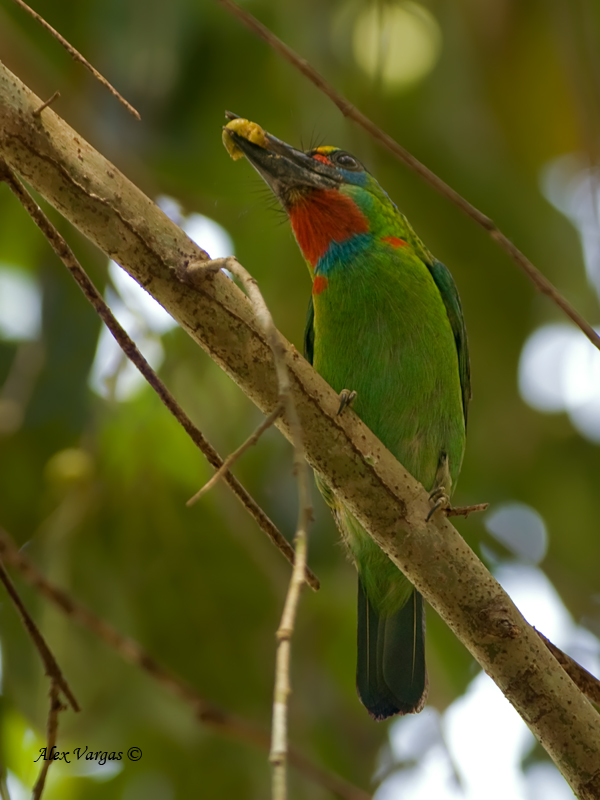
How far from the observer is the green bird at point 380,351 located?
3230 mm

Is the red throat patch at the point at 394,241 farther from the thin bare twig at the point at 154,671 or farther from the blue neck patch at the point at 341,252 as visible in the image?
the thin bare twig at the point at 154,671

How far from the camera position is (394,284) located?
3348mm

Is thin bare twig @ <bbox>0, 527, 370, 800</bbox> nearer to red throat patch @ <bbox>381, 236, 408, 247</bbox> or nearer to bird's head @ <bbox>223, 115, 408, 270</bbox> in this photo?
bird's head @ <bbox>223, 115, 408, 270</bbox>

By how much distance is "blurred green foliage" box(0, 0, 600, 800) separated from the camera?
3.45 m

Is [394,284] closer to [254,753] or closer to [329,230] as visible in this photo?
[329,230]

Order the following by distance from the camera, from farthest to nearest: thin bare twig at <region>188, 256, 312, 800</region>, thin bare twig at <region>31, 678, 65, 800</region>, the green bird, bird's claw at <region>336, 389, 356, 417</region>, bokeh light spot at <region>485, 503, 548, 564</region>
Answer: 1. bokeh light spot at <region>485, 503, 548, 564</region>
2. the green bird
3. bird's claw at <region>336, 389, 356, 417</region>
4. thin bare twig at <region>31, 678, 65, 800</region>
5. thin bare twig at <region>188, 256, 312, 800</region>

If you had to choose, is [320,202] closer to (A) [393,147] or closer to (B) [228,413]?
(B) [228,413]

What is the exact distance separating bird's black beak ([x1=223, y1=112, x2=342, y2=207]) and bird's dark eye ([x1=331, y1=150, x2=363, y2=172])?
90 millimetres

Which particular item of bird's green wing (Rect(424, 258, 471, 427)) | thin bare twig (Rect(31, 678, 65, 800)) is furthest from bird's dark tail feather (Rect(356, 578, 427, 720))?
thin bare twig (Rect(31, 678, 65, 800))

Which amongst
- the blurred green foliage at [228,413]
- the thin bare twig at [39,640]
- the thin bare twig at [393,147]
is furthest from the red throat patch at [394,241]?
the thin bare twig at [39,640]

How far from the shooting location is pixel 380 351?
324 cm

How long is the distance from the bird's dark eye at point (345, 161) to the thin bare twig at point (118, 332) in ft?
6.44

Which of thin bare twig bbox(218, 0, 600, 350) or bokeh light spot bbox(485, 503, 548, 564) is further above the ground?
bokeh light spot bbox(485, 503, 548, 564)

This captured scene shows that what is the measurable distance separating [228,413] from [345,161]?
3.94 ft
